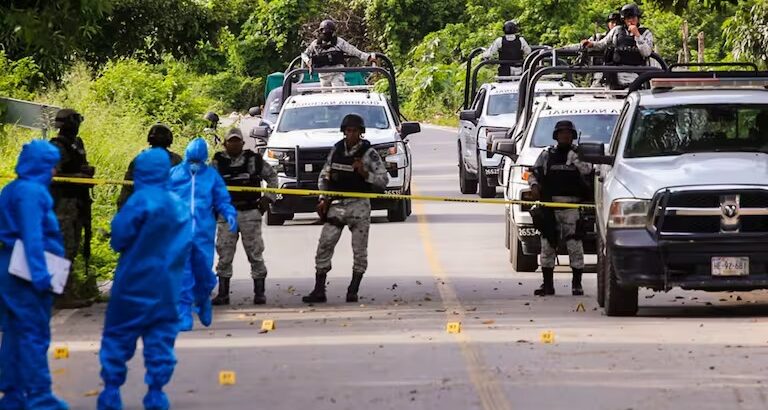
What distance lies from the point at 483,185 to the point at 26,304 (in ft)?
64.2

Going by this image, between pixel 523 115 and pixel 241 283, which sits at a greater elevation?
pixel 523 115

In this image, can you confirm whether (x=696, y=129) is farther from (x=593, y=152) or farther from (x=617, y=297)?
(x=617, y=297)

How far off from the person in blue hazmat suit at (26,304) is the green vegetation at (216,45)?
14.9 feet

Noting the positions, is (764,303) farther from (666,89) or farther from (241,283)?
(241,283)

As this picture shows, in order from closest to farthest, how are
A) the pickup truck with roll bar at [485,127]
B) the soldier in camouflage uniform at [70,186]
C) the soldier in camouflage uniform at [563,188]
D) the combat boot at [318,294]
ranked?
the soldier in camouflage uniform at [70,186], the combat boot at [318,294], the soldier in camouflage uniform at [563,188], the pickup truck with roll bar at [485,127]

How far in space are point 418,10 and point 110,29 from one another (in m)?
40.0

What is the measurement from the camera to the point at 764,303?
17.1 meters

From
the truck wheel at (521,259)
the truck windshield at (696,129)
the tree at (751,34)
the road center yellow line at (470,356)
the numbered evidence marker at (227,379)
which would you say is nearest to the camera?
the road center yellow line at (470,356)

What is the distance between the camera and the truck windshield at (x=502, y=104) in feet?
98.7

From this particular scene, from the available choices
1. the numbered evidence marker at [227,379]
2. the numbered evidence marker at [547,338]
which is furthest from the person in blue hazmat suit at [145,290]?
the numbered evidence marker at [547,338]

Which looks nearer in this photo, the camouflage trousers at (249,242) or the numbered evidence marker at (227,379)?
the numbered evidence marker at (227,379)

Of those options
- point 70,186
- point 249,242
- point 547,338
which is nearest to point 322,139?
point 249,242

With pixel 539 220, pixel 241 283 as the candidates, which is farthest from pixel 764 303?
pixel 241 283

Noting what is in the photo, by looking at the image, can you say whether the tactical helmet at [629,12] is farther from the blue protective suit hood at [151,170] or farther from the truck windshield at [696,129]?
the blue protective suit hood at [151,170]
